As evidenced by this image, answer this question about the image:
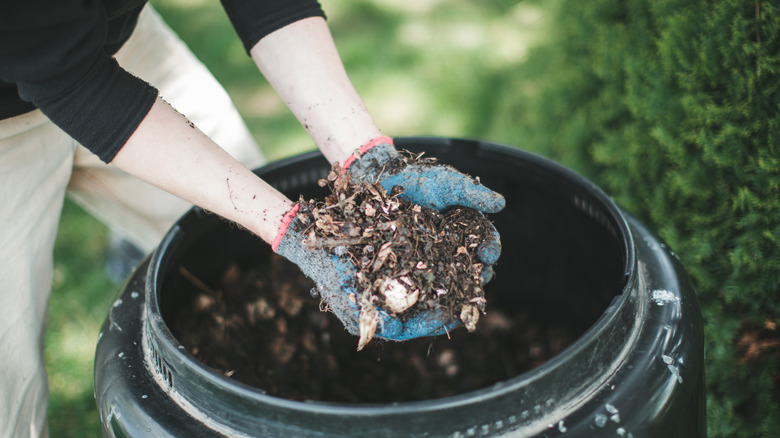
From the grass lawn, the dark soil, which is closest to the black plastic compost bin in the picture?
the dark soil

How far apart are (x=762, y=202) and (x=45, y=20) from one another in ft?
5.19

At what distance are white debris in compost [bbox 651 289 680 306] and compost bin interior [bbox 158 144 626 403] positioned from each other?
0.38ft

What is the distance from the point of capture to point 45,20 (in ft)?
→ 3.08

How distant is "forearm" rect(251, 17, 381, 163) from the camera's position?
50.8 inches

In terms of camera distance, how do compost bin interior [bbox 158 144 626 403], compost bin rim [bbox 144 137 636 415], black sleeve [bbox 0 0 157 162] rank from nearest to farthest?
compost bin rim [bbox 144 137 636 415] < black sleeve [bbox 0 0 157 162] < compost bin interior [bbox 158 144 626 403]

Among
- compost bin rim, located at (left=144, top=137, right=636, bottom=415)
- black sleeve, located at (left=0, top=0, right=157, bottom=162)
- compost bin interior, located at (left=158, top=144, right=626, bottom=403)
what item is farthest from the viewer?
compost bin interior, located at (left=158, top=144, right=626, bottom=403)

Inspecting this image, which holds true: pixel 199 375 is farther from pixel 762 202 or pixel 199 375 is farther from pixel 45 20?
pixel 762 202

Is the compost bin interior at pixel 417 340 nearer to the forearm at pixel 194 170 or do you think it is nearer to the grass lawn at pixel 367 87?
the forearm at pixel 194 170

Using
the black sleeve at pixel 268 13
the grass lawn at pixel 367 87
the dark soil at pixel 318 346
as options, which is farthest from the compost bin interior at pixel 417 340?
the grass lawn at pixel 367 87

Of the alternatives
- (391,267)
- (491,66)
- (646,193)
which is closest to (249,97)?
(491,66)

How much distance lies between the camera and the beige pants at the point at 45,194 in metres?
1.28

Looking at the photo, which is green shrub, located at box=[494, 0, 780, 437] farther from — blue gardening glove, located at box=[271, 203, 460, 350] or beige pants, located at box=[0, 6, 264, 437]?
beige pants, located at box=[0, 6, 264, 437]

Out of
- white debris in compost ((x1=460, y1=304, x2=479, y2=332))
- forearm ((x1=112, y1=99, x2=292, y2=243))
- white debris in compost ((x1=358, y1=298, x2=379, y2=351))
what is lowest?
white debris in compost ((x1=460, y1=304, x2=479, y2=332))

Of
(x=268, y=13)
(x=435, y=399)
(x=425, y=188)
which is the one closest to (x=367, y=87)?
(x=268, y=13)
